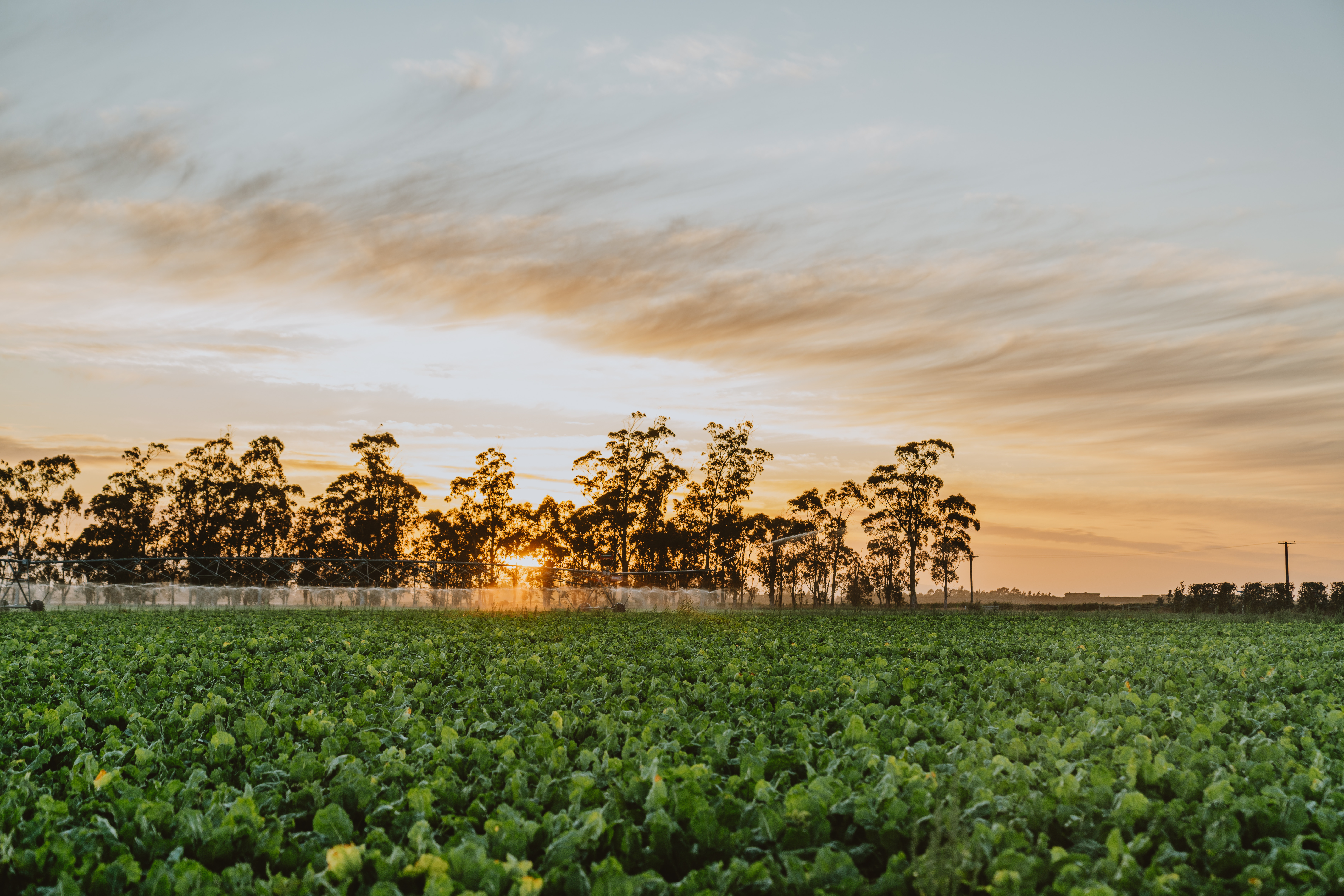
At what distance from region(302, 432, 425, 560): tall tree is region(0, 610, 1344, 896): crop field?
5624 centimetres

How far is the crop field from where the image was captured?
14.0 ft

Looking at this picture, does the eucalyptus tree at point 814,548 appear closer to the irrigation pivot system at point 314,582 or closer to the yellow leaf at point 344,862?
the irrigation pivot system at point 314,582

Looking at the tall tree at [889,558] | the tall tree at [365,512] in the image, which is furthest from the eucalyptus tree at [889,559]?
the tall tree at [365,512]

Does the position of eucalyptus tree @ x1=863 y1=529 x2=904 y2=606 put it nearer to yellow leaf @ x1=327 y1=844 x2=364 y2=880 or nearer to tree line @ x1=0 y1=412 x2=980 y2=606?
tree line @ x1=0 y1=412 x2=980 y2=606

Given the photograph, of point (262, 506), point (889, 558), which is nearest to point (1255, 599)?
point (889, 558)

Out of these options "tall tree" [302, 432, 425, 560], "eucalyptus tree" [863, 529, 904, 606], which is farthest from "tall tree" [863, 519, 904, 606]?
"tall tree" [302, 432, 425, 560]

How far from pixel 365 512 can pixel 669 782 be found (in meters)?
65.0

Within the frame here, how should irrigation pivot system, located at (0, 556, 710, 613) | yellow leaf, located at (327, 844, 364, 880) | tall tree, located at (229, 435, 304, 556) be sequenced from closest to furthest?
yellow leaf, located at (327, 844, 364, 880) → irrigation pivot system, located at (0, 556, 710, 613) → tall tree, located at (229, 435, 304, 556)

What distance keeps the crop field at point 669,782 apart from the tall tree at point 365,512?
56245 millimetres

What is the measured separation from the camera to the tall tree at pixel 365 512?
66.2m

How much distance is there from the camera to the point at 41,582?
152ft

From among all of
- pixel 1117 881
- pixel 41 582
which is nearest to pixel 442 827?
pixel 1117 881

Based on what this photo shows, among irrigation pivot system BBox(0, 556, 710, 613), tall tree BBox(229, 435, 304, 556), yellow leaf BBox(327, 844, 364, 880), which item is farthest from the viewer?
tall tree BBox(229, 435, 304, 556)

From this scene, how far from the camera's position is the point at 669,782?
5547 millimetres
